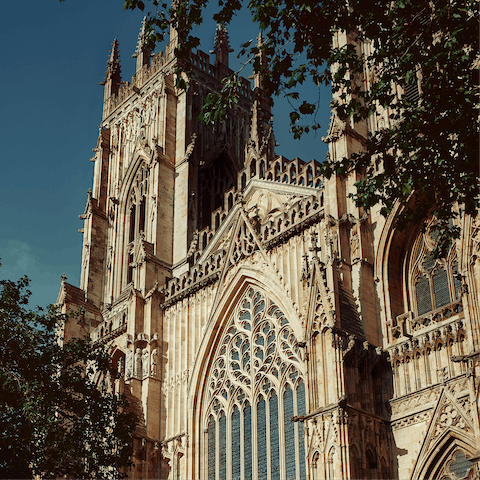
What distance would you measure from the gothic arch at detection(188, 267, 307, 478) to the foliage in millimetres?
3357

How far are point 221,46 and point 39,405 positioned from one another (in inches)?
986

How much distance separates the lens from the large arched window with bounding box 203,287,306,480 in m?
21.0

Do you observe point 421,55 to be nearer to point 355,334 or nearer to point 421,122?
point 421,122

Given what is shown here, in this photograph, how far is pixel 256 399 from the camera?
73.0 feet

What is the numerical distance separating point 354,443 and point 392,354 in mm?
2518

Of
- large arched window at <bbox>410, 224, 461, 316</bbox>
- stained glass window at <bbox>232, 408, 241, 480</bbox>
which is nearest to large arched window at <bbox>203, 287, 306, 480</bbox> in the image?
stained glass window at <bbox>232, 408, 241, 480</bbox>

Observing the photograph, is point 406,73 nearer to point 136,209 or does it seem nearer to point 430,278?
point 430,278

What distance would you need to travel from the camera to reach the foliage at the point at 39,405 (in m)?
18.1

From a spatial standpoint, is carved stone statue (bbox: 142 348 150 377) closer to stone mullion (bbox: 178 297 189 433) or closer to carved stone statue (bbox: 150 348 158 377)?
carved stone statue (bbox: 150 348 158 377)

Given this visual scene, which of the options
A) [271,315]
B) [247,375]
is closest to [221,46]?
[271,315]

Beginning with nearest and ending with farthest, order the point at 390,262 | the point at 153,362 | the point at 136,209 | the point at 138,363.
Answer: the point at 390,262 < the point at 153,362 < the point at 138,363 < the point at 136,209

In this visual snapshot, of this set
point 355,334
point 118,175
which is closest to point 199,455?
point 355,334

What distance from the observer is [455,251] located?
756 inches

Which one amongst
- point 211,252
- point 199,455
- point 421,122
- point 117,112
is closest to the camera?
point 421,122
